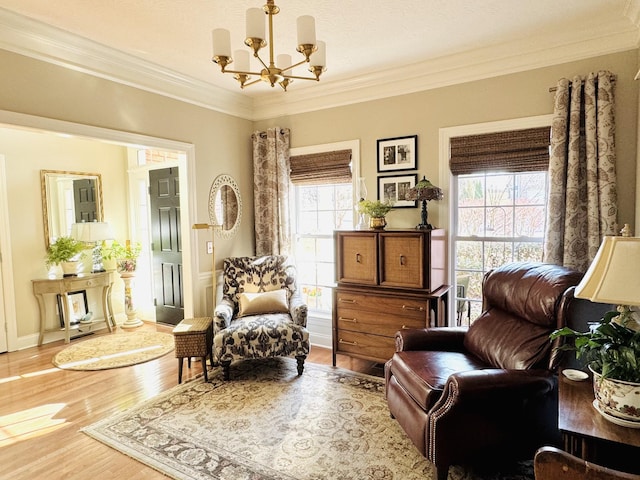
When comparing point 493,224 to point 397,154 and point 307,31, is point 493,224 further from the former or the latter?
point 307,31

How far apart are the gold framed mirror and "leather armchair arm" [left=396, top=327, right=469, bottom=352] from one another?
4.34 m

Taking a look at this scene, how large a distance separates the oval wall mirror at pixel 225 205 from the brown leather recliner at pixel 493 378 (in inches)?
92.6

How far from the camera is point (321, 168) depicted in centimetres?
411

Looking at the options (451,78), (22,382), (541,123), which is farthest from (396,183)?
(22,382)

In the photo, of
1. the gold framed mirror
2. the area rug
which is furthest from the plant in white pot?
the gold framed mirror

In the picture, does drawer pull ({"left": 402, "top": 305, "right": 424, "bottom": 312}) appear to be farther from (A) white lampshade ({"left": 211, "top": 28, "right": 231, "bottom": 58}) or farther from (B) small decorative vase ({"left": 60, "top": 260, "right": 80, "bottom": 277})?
(B) small decorative vase ({"left": 60, "top": 260, "right": 80, "bottom": 277})

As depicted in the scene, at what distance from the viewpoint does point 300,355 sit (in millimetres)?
3383

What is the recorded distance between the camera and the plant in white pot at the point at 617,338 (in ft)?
4.47

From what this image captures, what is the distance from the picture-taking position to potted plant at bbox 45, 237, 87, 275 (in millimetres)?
4574

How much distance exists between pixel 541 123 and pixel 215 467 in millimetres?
3283

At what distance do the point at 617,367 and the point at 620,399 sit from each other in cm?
11

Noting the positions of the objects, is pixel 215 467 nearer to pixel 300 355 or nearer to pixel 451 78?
pixel 300 355

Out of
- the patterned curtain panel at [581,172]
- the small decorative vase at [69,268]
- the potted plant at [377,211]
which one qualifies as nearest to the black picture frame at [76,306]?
the small decorative vase at [69,268]

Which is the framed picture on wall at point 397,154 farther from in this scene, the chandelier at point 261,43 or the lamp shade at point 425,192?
the chandelier at point 261,43
